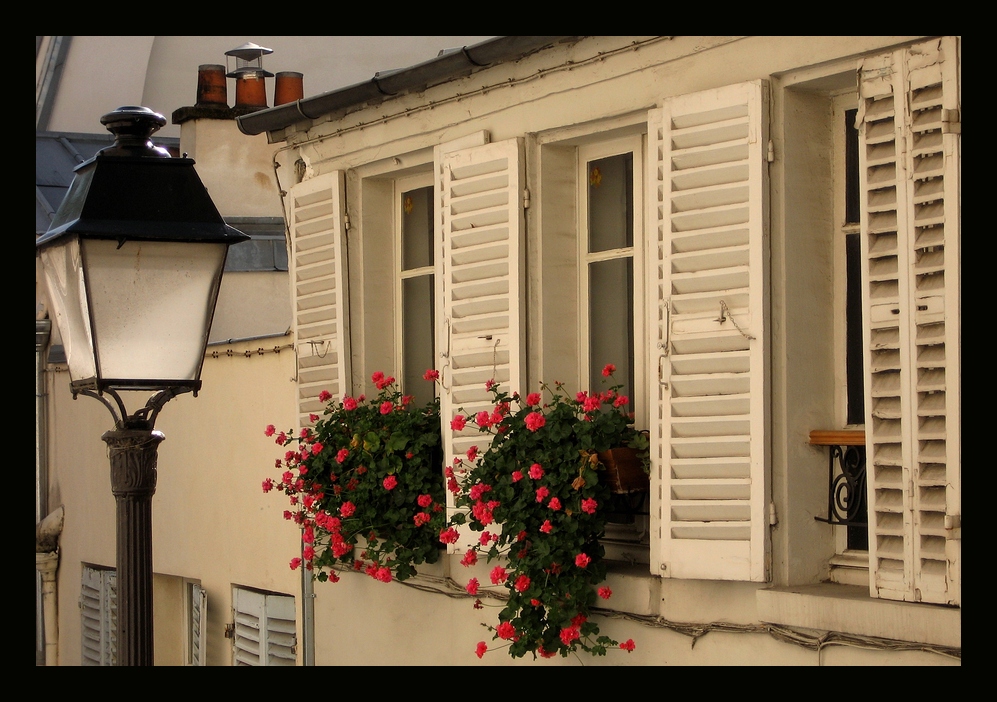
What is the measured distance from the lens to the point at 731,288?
530 centimetres

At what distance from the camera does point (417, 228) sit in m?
7.75

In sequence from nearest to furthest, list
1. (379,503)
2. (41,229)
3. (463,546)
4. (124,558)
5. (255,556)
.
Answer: (124,558) → (463,546) → (379,503) → (255,556) → (41,229)

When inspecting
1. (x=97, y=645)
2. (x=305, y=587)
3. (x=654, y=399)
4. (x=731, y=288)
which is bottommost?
(x=97, y=645)

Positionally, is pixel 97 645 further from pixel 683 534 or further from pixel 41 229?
pixel 683 534

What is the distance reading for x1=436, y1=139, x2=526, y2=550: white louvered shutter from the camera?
21.1ft

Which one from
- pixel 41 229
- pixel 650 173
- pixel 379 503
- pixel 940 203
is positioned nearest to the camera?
pixel 940 203

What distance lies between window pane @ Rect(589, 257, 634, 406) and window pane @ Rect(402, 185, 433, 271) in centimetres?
148

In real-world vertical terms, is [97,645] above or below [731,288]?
below

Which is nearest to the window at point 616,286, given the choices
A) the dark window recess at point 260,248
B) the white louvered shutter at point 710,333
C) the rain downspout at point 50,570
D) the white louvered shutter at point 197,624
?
the white louvered shutter at point 710,333

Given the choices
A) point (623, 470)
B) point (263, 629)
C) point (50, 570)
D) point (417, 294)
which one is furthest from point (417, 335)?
point (50, 570)

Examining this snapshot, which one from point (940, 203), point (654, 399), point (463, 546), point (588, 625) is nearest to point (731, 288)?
point (654, 399)

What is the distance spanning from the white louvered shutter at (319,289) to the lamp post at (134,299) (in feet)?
11.2

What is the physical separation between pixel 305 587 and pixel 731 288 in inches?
172

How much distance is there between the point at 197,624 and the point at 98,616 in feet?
5.89
